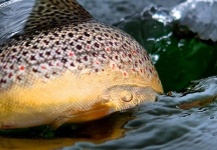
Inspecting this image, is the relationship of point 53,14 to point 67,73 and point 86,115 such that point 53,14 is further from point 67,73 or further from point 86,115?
point 86,115

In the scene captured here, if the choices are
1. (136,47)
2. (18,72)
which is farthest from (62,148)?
(136,47)

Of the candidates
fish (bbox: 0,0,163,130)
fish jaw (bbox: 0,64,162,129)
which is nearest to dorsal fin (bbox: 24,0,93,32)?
fish (bbox: 0,0,163,130)

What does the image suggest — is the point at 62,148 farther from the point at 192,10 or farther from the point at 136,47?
the point at 192,10

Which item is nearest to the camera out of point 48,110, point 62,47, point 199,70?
point 48,110

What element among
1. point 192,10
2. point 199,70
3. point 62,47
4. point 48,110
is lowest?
point 199,70

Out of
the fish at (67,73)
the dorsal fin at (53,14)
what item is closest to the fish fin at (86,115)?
the fish at (67,73)

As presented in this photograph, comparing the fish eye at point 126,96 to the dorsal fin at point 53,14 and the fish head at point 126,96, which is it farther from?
the dorsal fin at point 53,14
